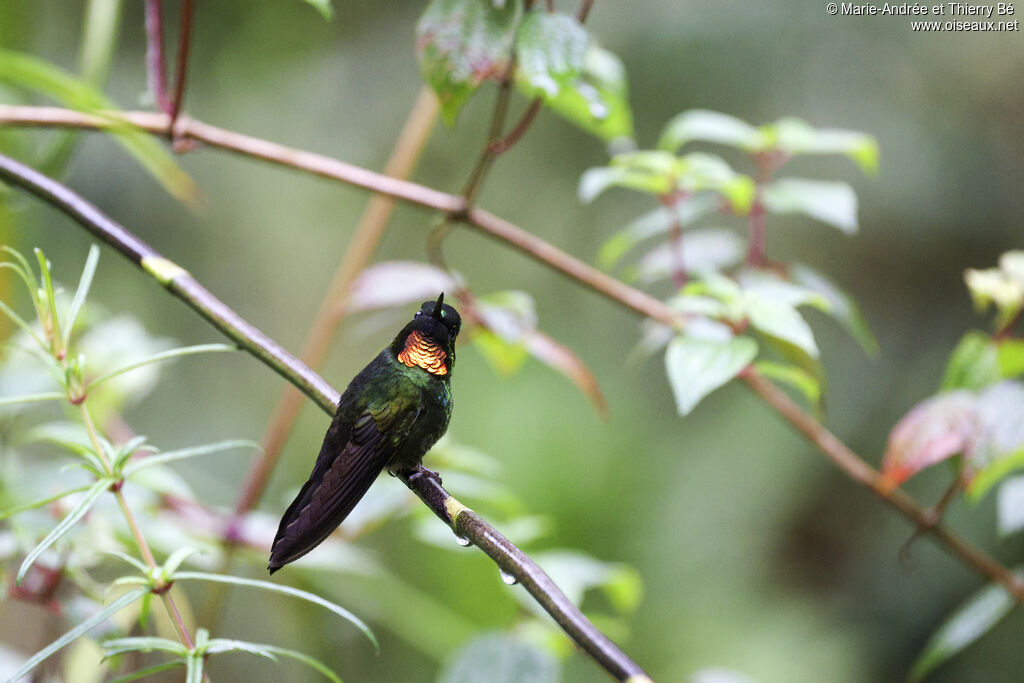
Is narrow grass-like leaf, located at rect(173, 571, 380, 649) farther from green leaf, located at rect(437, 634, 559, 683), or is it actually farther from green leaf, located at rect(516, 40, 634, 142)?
green leaf, located at rect(516, 40, 634, 142)

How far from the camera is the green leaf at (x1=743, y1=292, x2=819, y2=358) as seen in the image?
688mm

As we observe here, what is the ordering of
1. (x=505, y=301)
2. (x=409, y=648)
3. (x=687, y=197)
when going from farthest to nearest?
(x=409, y=648) < (x=687, y=197) < (x=505, y=301)

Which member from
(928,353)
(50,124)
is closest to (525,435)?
(928,353)

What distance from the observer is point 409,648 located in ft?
6.77

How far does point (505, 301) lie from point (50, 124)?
454 mm

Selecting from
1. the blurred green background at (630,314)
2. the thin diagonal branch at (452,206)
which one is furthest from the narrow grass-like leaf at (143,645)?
the blurred green background at (630,314)

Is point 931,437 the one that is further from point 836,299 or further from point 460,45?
point 460,45

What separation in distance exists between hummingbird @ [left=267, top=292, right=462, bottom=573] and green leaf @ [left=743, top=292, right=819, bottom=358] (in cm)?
37

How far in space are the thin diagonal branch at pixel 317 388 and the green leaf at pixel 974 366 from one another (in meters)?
0.67

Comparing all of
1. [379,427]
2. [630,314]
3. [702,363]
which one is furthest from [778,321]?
[630,314]

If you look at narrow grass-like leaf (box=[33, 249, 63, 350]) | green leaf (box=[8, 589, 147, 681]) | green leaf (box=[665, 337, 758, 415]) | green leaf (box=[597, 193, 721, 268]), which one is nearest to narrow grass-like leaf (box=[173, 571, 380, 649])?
green leaf (box=[8, 589, 147, 681])

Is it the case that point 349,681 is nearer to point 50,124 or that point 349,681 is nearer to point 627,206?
point 627,206

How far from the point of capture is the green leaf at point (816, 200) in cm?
90

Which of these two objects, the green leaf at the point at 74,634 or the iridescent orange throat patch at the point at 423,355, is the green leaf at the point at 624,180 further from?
the green leaf at the point at 74,634
